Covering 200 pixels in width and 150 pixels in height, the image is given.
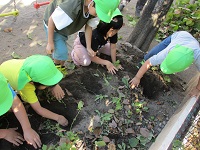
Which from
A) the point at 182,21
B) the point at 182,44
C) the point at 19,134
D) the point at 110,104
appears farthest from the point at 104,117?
the point at 182,21

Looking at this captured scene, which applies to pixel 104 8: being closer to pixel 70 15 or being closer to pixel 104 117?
pixel 70 15

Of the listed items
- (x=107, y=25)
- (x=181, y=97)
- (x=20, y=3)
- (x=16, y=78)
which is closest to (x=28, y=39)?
(x=20, y=3)

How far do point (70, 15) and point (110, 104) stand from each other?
1.07 metres

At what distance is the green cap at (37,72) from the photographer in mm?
2111

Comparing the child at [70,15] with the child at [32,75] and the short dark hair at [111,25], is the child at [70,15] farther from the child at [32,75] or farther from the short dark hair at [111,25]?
the child at [32,75]

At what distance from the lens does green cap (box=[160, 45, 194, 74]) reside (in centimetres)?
254

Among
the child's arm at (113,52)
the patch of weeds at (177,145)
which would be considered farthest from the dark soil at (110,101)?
the patch of weeds at (177,145)

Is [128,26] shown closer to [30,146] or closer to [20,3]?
[20,3]

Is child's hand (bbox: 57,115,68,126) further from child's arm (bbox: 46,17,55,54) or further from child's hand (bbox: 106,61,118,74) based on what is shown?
child's hand (bbox: 106,61,118,74)

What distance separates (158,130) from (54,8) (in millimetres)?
1823

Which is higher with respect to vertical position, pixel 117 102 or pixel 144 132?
pixel 117 102

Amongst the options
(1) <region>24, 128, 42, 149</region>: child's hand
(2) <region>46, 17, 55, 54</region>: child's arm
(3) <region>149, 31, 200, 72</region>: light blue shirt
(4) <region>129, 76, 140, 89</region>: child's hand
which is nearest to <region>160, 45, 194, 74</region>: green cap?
(3) <region>149, 31, 200, 72</region>: light blue shirt

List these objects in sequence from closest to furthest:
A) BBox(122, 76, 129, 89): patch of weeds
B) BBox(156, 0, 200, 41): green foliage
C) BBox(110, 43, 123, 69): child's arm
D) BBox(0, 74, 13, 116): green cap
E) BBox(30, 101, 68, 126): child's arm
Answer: BBox(0, 74, 13, 116): green cap
BBox(30, 101, 68, 126): child's arm
BBox(122, 76, 129, 89): patch of weeds
BBox(110, 43, 123, 69): child's arm
BBox(156, 0, 200, 41): green foliage

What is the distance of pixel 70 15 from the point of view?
8.67 feet
